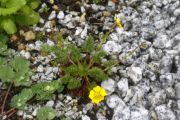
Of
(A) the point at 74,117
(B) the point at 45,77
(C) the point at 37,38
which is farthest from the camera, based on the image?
(C) the point at 37,38

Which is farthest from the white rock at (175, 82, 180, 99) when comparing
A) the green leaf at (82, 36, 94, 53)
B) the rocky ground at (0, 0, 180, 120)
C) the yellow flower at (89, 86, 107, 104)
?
the green leaf at (82, 36, 94, 53)

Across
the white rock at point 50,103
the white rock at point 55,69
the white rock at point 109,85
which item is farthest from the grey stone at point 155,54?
the white rock at point 50,103

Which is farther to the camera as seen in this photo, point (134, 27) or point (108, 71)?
point (134, 27)

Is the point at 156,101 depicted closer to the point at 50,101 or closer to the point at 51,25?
the point at 50,101

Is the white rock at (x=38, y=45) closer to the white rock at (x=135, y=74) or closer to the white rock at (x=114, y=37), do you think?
the white rock at (x=114, y=37)

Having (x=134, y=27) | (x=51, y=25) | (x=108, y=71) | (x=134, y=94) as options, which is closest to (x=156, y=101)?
(x=134, y=94)

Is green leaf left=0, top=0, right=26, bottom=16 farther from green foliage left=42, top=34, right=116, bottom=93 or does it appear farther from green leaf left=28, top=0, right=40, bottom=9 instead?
green foliage left=42, top=34, right=116, bottom=93

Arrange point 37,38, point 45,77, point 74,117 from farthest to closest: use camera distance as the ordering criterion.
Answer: point 37,38, point 45,77, point 74,117
